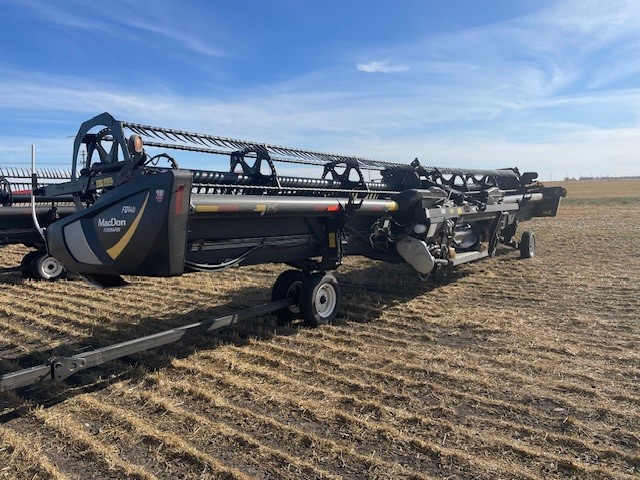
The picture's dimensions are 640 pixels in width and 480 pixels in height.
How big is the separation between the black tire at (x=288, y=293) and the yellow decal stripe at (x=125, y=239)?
2.15 meters

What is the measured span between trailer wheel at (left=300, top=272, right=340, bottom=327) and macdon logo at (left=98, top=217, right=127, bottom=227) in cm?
227

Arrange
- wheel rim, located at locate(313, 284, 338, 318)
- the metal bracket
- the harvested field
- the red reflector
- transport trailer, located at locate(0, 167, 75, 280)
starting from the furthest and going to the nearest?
transport trailer, located at locate(0, 167, 75, 280) < wheel rim, located at locate(313, 284, 338, 318) < the red reflector < the metal bracket < the harvested field

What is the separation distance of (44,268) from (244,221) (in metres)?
5.73

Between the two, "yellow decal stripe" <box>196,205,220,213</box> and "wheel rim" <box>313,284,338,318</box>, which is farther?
"wheel rim" <box>313,284,338,318</box>

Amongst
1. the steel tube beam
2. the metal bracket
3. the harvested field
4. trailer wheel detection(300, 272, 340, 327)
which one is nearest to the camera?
the harvested field

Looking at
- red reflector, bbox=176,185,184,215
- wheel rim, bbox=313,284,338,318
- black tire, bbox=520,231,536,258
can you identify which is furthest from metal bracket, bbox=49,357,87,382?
black tire, bbox=520,231,536,258

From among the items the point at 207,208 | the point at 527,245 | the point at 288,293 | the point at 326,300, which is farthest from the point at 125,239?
the point at 527,245

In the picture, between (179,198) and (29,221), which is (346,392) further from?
(29,221)

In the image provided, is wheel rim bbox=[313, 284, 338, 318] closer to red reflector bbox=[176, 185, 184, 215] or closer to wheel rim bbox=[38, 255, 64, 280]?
red reflector bbox=[176, 185, 184, 215]

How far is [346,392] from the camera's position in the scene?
3.96 meters

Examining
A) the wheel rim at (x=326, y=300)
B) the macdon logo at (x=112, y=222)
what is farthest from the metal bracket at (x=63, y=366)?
the wheel rim at (x=326, y=300)

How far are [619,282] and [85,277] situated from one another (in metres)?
7.37

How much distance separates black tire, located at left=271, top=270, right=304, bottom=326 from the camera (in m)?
5.87

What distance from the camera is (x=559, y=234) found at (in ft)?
45.9
